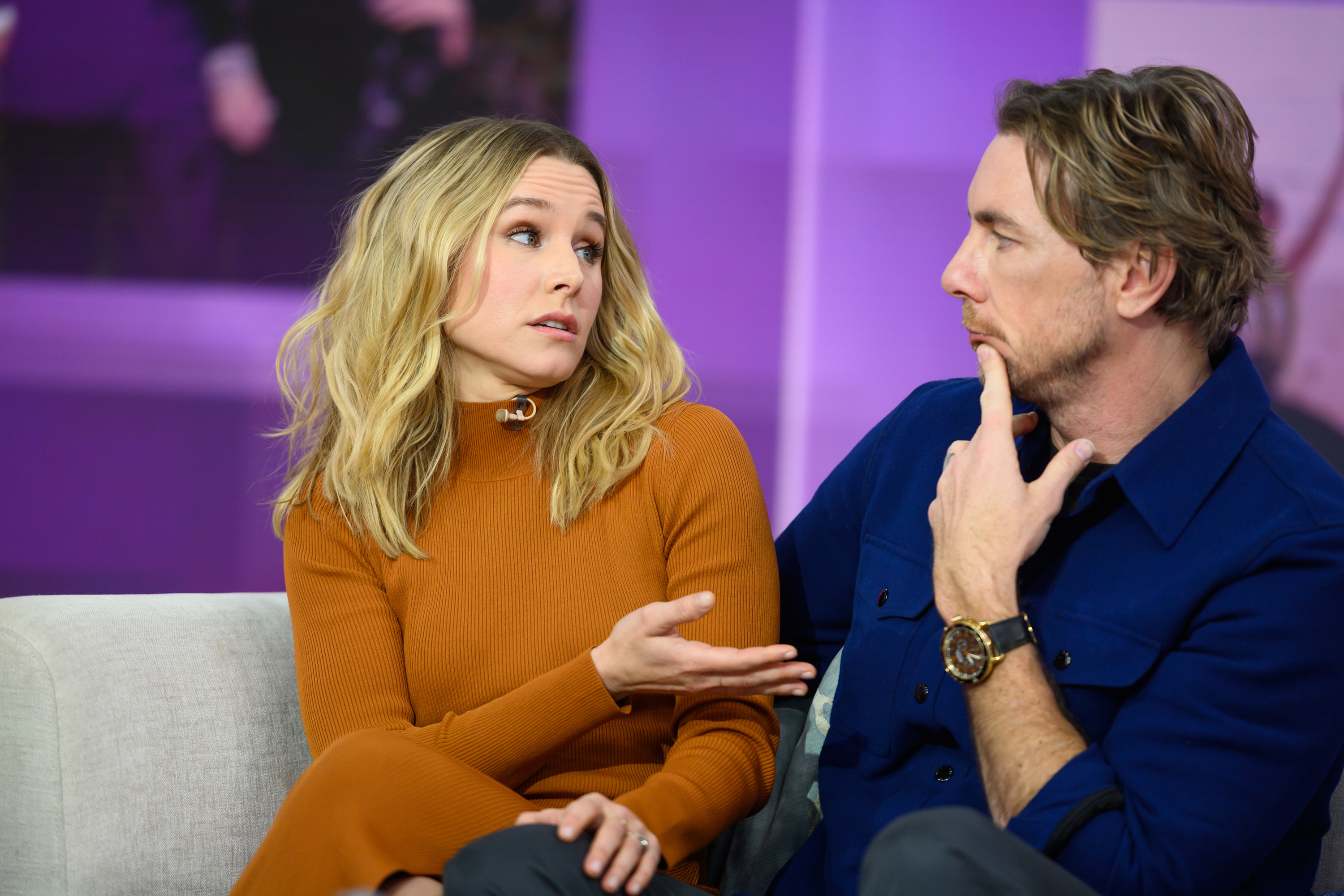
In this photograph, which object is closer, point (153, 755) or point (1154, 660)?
point (1154, 660)

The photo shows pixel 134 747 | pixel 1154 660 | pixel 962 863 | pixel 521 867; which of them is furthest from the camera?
pixel 134 747

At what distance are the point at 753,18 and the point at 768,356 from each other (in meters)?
1.06

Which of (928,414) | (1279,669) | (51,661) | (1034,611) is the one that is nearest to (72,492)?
(51,661)

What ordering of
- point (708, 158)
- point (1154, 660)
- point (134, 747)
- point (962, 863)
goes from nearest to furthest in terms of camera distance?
point (962, 863)
point (1154, 660)
point (134, 747)
point (708, 158)

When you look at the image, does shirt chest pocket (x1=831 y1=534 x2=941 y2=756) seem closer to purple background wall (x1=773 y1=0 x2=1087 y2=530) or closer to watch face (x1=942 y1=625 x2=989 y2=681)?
watch face (x1=942 y1=625 x2=989 y2=681)

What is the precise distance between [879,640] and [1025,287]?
0.47 metres

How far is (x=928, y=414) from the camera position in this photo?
1.66 meters

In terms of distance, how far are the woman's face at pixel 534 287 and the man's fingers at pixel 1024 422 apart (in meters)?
0.60

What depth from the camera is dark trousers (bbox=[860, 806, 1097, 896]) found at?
0.98 meters

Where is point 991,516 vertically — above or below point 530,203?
below

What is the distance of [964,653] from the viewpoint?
1301 mm

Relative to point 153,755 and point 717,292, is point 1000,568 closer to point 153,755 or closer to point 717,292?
point 153,755

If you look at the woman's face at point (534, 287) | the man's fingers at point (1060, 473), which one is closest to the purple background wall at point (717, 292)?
the woman's face at point (534, 287)

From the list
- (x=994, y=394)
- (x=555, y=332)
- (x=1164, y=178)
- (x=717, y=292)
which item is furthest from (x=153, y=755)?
(x=717, y=292)
